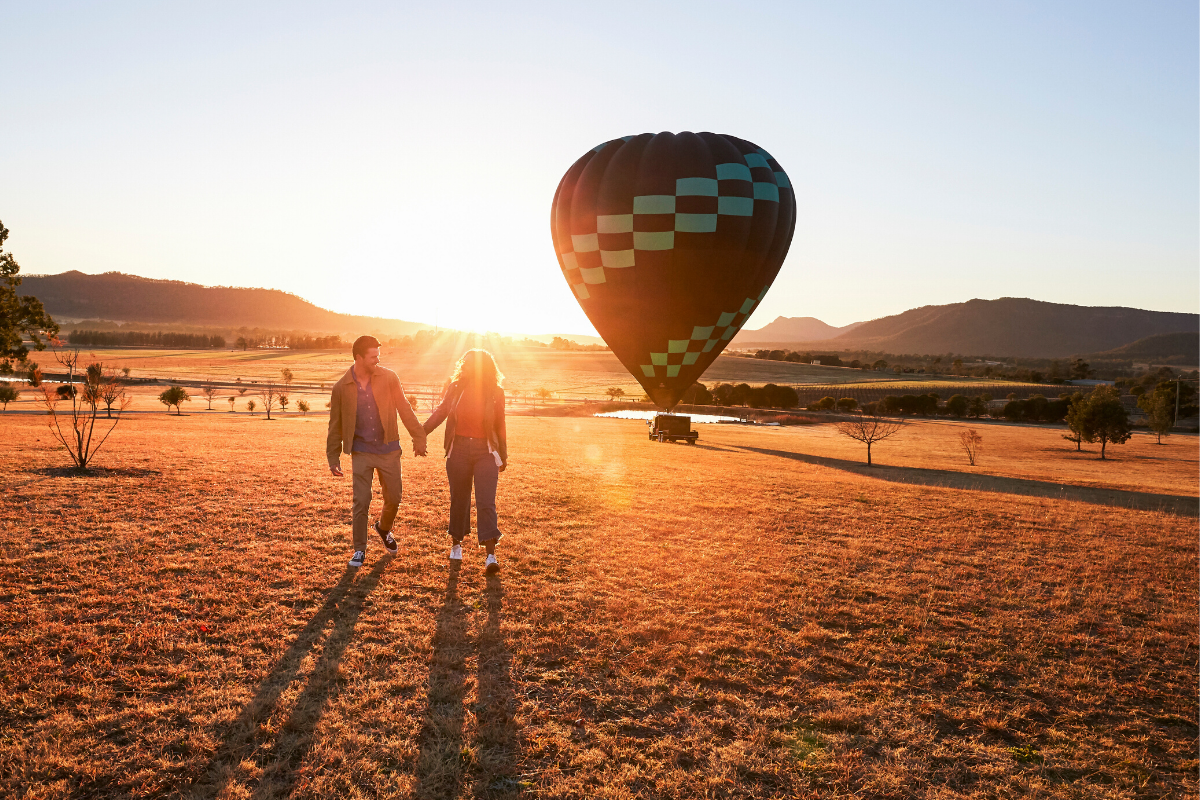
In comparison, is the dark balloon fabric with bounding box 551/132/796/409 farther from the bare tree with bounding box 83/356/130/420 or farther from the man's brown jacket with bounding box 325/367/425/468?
the bare tree with bounding box 83/356/130/420

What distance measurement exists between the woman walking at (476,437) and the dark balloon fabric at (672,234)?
12814mm

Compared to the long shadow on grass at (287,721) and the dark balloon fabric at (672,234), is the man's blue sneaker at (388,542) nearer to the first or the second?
the long shadow on grass at (287,721)

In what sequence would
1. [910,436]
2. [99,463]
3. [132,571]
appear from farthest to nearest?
[910,436]
[99,463]
[132,571]

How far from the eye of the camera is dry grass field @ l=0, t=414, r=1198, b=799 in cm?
392

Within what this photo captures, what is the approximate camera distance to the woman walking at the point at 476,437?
717 cm

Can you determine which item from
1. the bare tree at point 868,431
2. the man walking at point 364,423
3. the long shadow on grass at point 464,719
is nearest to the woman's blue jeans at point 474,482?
the man walking at point 364,423

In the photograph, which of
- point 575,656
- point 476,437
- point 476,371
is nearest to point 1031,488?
point 476,437

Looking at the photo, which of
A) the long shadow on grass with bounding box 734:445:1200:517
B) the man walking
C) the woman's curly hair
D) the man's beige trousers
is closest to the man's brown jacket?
the man walking

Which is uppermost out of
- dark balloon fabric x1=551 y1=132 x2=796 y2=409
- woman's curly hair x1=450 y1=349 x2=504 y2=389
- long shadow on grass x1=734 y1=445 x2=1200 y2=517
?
dark balloon fabric x1=551 y1=132 x2=796 y2=409

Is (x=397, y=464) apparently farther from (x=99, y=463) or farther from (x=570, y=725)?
(x=99, y=463)

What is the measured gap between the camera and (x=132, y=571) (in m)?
6.72

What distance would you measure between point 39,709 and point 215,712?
1.15 metres

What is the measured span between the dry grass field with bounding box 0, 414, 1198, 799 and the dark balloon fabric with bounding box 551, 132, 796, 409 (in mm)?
10308

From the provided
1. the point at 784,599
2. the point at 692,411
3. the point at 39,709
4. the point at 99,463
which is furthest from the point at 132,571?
the point at 692,411
